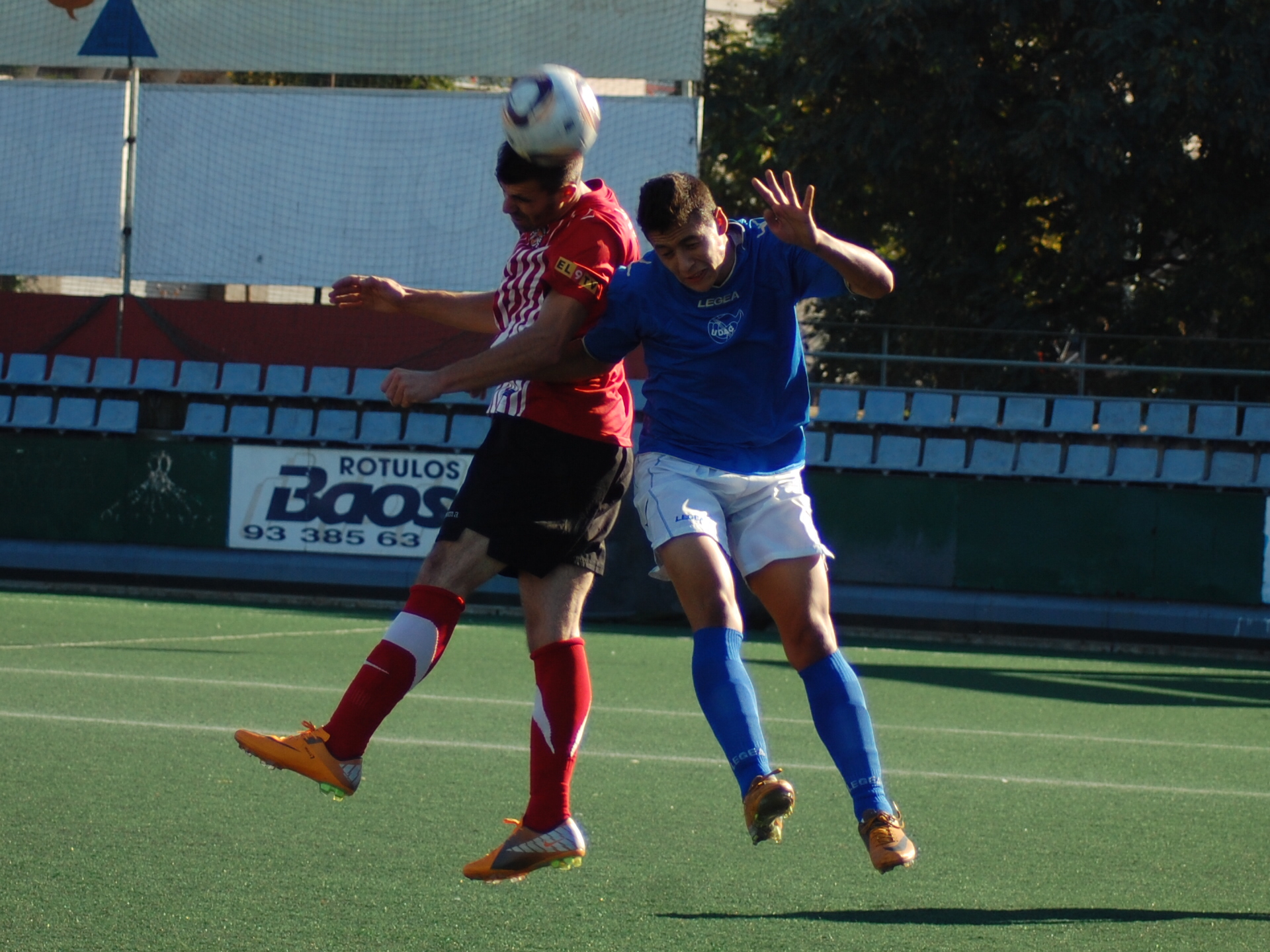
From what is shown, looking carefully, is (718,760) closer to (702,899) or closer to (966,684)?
(702,899)

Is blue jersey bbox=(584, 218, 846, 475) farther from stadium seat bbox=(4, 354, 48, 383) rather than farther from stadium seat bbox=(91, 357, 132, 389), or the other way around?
stadium seat bbox=(4, 354, 48, 383)

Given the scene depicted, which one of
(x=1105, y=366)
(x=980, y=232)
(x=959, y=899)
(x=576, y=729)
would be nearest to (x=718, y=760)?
(x=959, y=899)

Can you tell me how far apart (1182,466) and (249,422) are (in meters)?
8.73

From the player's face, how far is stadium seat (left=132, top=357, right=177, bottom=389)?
1259 cm

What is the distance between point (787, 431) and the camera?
14.3 feet

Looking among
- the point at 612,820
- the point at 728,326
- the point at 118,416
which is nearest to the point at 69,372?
the point at 118,416

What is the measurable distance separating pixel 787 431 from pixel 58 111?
48.1ft

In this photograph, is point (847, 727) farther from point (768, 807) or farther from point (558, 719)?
point (558, 719)

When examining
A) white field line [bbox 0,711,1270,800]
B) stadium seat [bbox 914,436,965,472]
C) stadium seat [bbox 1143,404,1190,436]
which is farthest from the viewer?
stadium seat [bbox 1143,404,1190,436]

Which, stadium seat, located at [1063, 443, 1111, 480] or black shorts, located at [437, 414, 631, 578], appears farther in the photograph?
stadium seat, located at [1063, 443, 1111, 480]

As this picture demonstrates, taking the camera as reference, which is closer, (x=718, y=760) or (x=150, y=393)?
(x=718, y=760)

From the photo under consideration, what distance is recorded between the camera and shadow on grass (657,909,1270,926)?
462cm

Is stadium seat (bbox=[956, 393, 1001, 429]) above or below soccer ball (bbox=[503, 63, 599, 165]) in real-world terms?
below

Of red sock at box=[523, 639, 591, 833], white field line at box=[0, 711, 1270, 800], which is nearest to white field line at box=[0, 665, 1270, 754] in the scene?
white field line at box=[0, 711, 1270, 800]
